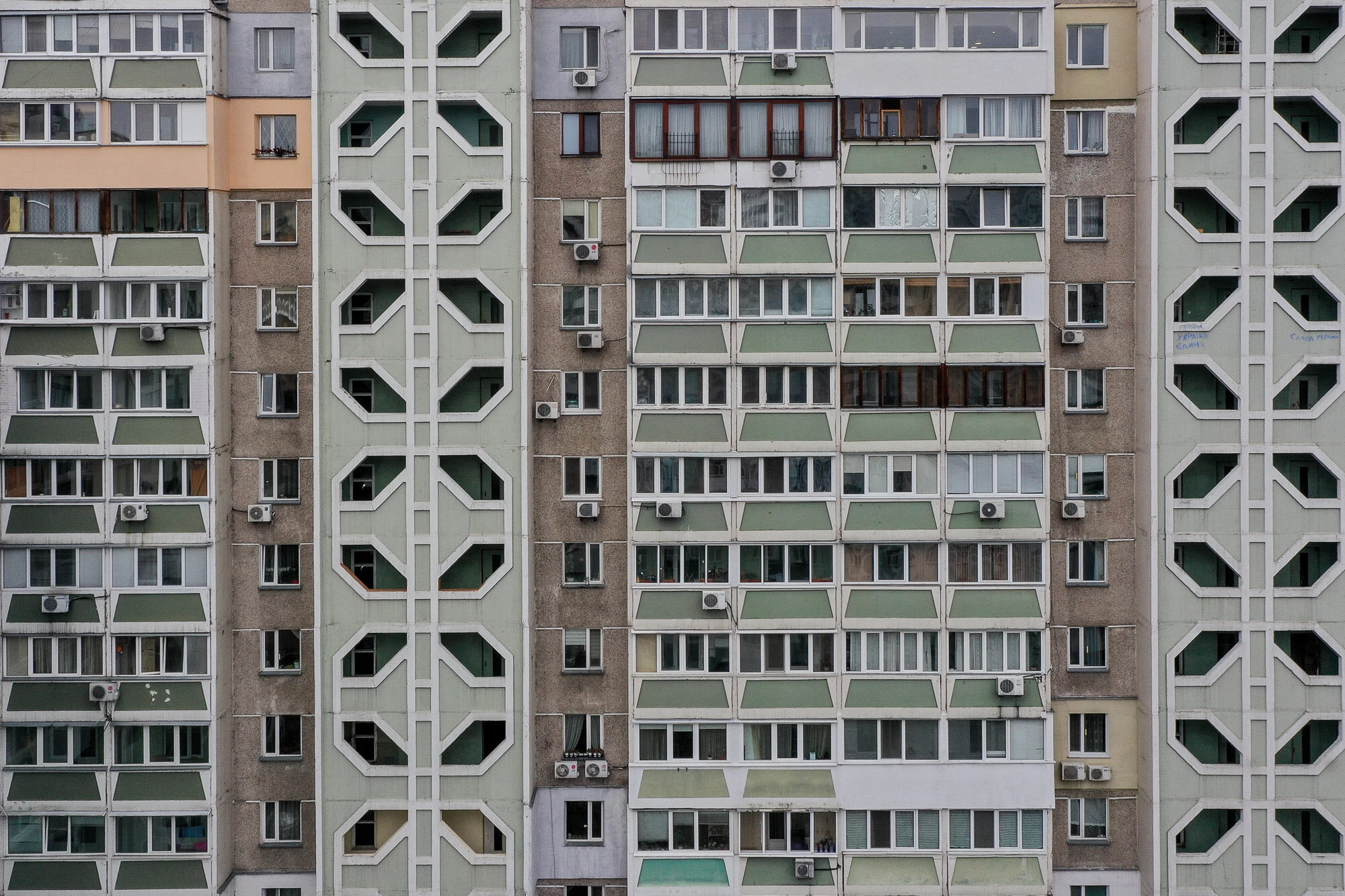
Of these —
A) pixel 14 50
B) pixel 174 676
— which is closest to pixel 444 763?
pixel 174 676

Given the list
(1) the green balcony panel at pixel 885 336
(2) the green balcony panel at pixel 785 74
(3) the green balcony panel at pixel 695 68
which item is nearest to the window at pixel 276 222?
(3) the green balcony panel at pixel 695 68

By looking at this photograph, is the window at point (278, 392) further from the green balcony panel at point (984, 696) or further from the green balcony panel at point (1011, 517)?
the green balcony panel at point (984, 696)

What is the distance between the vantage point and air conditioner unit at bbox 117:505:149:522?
22391 millimetres

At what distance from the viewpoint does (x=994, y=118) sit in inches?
875

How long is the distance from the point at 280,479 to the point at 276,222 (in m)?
5.32

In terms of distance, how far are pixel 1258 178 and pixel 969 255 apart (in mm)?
5875

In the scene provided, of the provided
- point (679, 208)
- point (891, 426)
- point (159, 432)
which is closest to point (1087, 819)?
point (891, 426)

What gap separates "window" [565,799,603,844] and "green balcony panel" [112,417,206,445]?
10675 mm

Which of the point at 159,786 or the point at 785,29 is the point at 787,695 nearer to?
the point at 159,786

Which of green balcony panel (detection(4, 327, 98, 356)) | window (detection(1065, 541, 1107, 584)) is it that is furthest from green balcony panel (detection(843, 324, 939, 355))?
green balcony panel (detection(4, 327, 98, 356))

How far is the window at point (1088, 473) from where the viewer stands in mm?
23047

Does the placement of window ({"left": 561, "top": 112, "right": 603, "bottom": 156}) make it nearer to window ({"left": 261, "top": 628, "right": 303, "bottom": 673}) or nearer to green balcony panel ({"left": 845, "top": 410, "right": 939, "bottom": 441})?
green balcony panel ({"left": 845, "top": 410, "right": 939, "bottom": 441})

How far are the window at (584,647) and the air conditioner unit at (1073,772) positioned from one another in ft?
32.0

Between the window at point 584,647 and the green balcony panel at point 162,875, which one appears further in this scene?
the window at point 584,647
